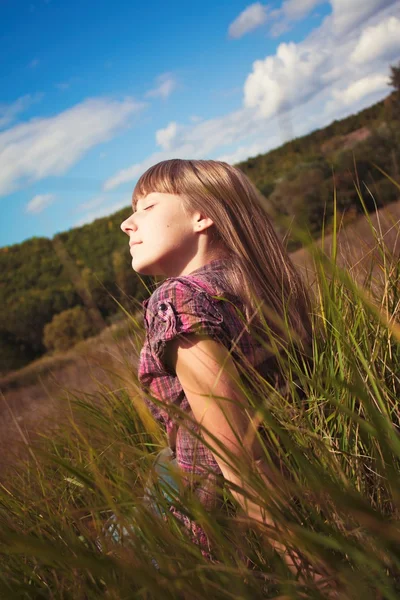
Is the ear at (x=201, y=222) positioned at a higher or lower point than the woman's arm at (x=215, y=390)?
higher

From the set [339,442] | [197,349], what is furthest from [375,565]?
[197,349]

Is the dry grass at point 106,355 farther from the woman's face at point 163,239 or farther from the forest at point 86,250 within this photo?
the forest at point 86,250

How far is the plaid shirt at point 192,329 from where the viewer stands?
111 cm

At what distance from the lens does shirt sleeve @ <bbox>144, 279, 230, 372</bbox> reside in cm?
111

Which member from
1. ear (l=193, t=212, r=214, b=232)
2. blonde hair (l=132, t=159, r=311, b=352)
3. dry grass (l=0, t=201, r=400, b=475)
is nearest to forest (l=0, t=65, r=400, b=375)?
dry grass (l=0, t=201, r=400, b=475)

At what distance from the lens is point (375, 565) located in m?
0.58

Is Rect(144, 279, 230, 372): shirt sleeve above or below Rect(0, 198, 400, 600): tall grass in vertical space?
above

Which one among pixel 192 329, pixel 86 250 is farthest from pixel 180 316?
pixel 86 250

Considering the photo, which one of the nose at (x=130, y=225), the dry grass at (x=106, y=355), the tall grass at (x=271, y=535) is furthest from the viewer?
the nose at (x=130, y=225)

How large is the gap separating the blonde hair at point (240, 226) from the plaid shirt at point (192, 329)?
11cm

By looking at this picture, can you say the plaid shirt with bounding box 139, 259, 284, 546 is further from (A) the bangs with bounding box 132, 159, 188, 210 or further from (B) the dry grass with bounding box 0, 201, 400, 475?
(A) the bangs with bounding box 132, 159, 188, 210

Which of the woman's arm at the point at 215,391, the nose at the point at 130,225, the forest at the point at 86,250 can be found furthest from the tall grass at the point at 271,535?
the forest at the point at 86,250

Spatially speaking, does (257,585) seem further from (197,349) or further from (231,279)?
(231,279)

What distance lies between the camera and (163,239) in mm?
1436
